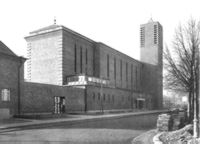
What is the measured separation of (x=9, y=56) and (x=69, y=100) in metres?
12.2

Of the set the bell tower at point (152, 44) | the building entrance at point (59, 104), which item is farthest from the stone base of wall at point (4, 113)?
the bell tower at point (152, 44)

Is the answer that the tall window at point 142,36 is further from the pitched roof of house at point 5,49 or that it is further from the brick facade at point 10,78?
the pitched roof of house at point 5,49

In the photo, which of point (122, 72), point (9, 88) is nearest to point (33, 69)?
point (9, 88)

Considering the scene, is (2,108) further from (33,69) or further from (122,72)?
(122,72)

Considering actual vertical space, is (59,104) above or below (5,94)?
below

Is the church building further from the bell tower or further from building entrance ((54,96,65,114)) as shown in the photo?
the bell tower

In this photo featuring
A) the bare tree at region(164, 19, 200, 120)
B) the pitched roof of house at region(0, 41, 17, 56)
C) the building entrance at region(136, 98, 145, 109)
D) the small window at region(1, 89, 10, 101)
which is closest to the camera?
the bare tree at region(164, 19, 200, 120)

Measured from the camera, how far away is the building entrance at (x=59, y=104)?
33.6m

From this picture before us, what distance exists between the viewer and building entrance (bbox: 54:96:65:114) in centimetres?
3364

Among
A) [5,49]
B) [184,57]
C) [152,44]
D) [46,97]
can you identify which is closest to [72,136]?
[184,57]

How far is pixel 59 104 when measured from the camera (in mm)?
34094

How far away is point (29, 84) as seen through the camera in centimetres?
2848

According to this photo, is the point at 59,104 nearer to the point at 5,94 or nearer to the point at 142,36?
the point at 5,94

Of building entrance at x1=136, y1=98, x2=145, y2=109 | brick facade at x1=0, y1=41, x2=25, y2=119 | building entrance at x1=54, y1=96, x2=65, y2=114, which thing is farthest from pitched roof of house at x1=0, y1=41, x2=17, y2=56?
building entrance at x1=136, y1=98, x2=145, y2=109
